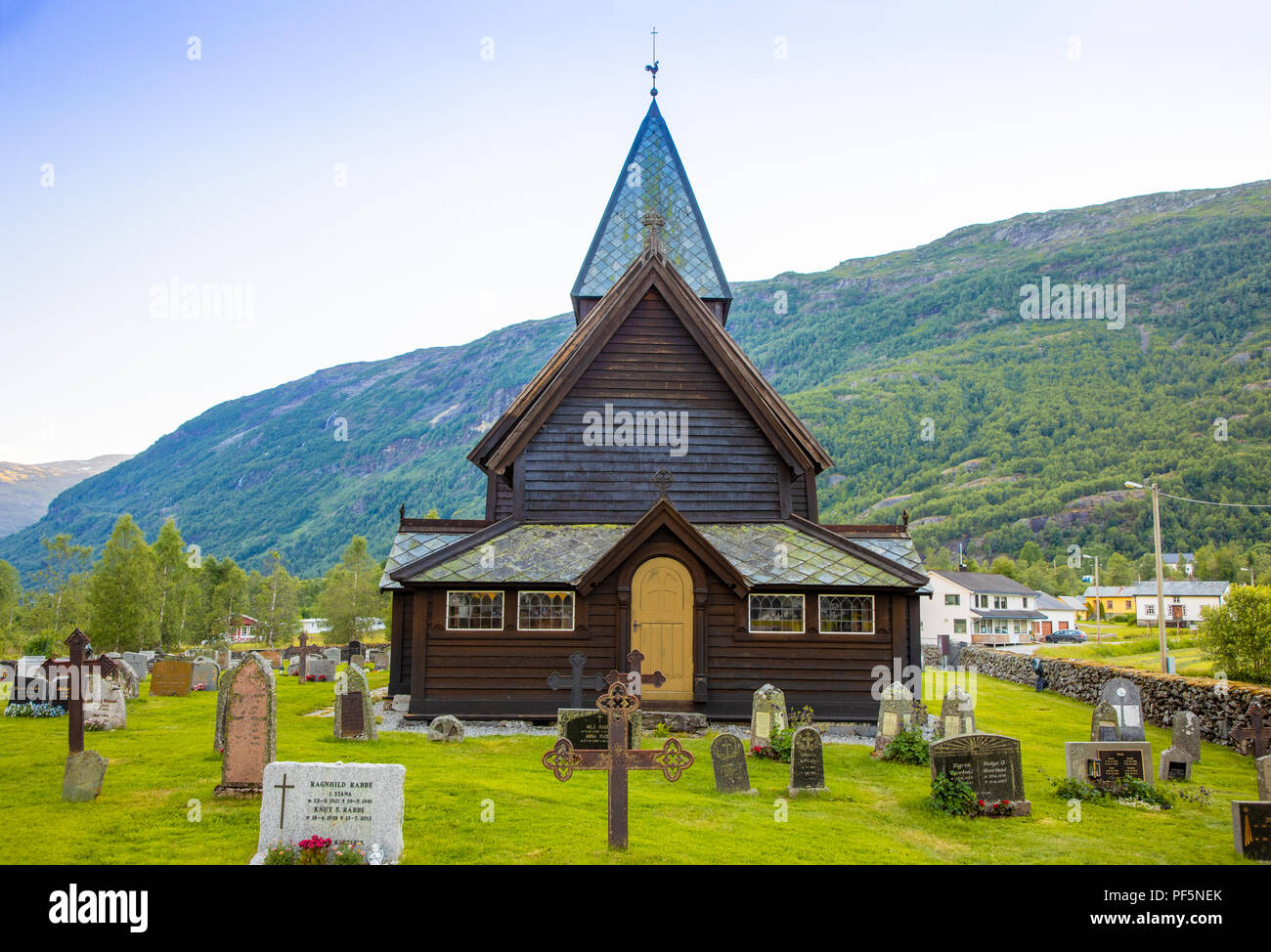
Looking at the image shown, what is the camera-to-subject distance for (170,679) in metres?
23.9

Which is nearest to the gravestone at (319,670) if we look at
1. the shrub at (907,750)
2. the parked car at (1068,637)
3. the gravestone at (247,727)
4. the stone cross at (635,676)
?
the stone cross at (635,676)

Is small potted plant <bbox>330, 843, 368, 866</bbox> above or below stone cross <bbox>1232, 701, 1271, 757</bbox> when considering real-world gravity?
above

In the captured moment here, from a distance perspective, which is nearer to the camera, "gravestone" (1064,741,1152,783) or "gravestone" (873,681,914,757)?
"gravestone" (1064,741,1152,783)

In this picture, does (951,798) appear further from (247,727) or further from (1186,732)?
(247,727)

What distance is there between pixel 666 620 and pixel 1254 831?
35.1ft

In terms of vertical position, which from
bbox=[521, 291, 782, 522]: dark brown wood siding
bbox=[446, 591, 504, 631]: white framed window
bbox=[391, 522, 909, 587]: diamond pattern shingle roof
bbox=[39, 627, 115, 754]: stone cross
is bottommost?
bbox=[39, 627, 115, 754]: stone cross

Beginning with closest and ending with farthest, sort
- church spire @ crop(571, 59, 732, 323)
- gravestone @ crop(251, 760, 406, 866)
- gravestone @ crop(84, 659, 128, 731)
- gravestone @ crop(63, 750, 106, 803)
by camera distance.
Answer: gravestone @ crop(251, 760, 406, 866) → gravestone @ crop(63, 750, 106, 803) → gravestone @ crop(84, 659, 128, 731) → church spire @ crop(571, 59, 732, 323)

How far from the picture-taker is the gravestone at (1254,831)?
32.1ft

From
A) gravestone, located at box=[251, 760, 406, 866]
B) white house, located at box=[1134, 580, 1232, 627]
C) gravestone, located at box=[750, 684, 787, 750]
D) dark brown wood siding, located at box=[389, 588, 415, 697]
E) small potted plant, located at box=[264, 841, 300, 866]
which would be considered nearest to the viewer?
small potted plant, located at box=[264, 841, 300, 866]

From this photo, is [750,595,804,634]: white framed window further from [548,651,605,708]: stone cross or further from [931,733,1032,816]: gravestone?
[931,733,1032,816]: gravestone

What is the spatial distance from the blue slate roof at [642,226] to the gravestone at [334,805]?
61.2 ft

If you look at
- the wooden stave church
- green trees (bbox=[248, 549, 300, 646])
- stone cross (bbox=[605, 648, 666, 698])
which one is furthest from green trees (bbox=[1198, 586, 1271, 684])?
green trees (bbox=[248, 549, 300, 646])

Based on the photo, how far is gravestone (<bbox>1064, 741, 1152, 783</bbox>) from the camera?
42.8 feet

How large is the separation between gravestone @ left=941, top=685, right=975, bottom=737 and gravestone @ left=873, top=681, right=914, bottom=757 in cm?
64
